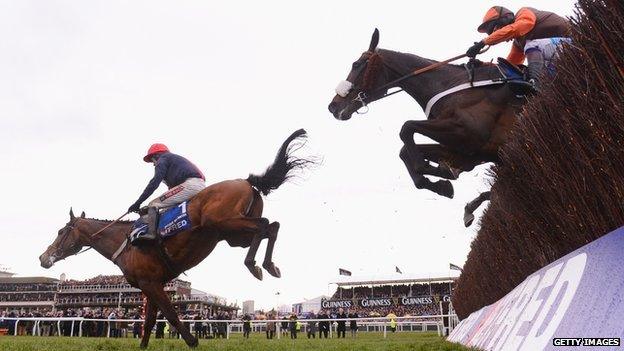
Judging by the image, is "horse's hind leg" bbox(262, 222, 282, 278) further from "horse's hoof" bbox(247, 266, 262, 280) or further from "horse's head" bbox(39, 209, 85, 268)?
"horse's head" bbox(39, 209, 85, 268)

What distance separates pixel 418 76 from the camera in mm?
5965

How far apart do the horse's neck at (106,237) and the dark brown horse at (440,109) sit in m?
5.10

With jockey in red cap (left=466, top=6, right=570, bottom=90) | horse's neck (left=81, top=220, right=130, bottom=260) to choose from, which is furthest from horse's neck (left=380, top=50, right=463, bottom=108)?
horse's neck (left=81, top=220, right=130, bottom=260)

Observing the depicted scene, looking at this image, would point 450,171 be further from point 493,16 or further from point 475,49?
point 493,16

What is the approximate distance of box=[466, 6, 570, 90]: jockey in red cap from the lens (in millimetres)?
5270

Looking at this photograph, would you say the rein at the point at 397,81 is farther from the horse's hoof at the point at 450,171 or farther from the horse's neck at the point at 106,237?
the horse's neck at the point at 106,237

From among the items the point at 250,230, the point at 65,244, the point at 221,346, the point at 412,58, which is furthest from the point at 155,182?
the point at 412,58

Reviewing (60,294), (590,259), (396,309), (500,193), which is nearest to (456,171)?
(500,193)

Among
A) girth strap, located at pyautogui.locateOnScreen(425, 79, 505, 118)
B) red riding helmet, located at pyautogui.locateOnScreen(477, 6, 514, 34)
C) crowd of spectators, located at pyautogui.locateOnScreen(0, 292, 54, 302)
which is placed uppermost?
crowd of spectators, located at pyautogui.locateOnScreen(0, 292, 54, 302)

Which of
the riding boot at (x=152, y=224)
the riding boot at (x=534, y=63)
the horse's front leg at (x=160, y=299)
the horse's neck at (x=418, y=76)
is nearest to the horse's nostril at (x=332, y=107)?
the horse's neck at (x=418, y=76)

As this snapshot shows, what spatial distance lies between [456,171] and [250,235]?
3.21 meters

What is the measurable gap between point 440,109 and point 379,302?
4771 centimetres

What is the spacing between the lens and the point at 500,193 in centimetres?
508

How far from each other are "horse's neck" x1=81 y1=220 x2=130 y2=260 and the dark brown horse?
16.7 ft
